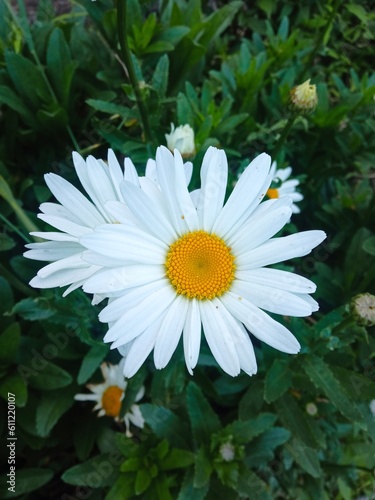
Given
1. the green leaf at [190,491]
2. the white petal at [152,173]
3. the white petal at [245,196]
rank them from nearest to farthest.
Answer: the white petal at [245,196] < the white petal at [152,173] < the green leaf at [190,491]

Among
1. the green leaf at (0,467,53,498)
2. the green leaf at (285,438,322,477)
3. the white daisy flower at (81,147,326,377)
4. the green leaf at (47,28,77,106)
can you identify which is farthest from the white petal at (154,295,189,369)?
the green leaf at (47,28,77,106)

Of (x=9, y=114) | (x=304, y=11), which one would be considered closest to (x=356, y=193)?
(x=304, y=11)

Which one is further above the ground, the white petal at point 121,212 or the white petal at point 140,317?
the white petal at point 121,212

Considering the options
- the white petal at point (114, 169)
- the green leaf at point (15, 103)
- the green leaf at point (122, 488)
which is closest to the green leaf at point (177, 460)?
the green leaf at point (122, 488)

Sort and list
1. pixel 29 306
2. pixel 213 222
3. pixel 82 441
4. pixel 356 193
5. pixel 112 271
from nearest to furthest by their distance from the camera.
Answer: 1. pixel 112 271
2. pixel 213 222
3. pixel 29 306
4. pixel 82 441
5. pixel 356 193

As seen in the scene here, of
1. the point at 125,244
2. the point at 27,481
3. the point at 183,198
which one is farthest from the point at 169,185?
the point at 27,481

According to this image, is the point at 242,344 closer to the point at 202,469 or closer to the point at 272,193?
the point at 202,469

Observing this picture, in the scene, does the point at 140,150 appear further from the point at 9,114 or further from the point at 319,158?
the point at 319,158

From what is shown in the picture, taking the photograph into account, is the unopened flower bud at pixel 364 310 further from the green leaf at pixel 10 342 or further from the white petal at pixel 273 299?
the green leaf at pixel 10 342
